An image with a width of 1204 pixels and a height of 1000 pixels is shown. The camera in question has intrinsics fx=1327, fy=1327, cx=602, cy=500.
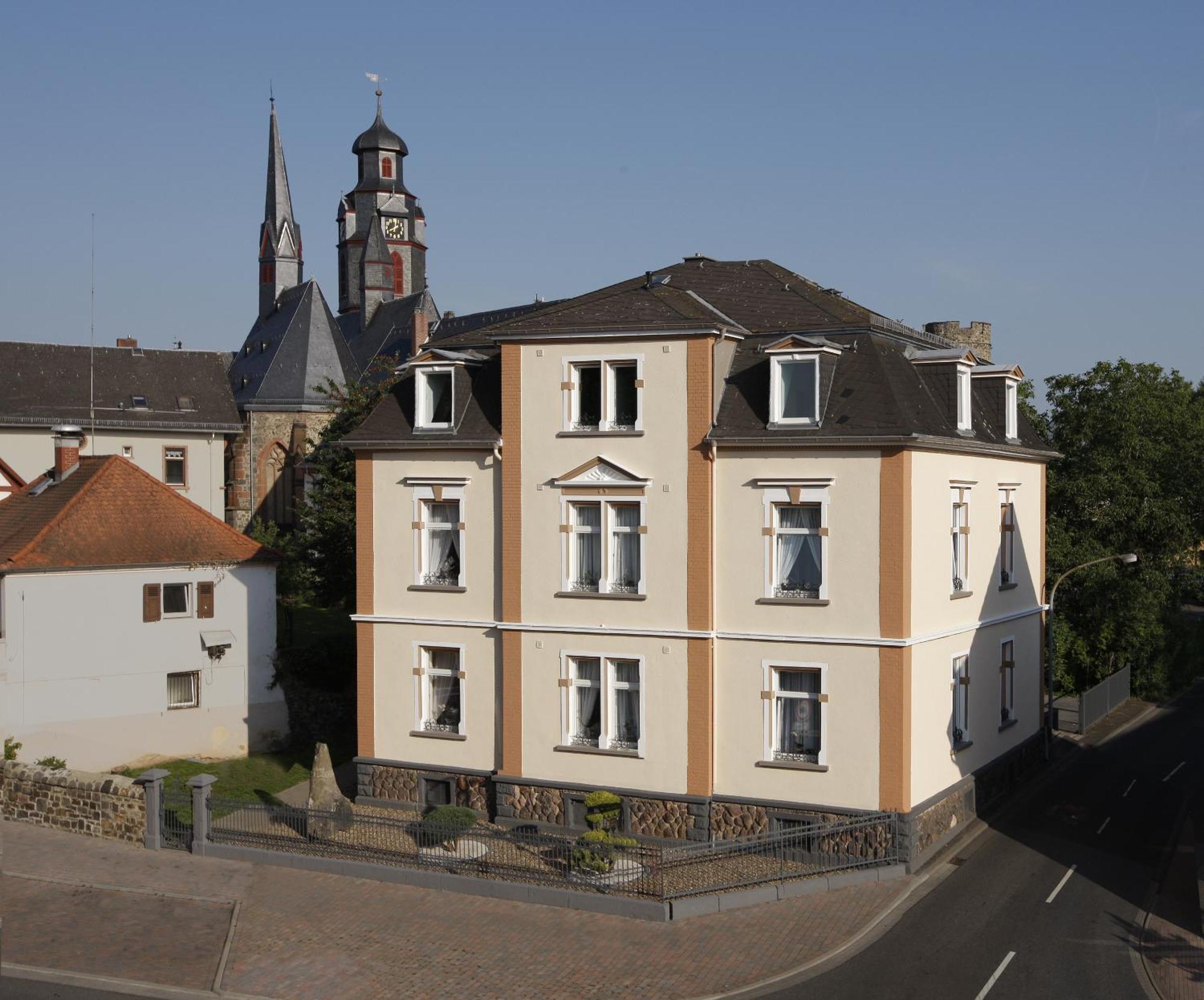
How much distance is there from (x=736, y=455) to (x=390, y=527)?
7.66 meters

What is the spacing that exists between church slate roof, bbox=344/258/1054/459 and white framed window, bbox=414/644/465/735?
A: 431cm

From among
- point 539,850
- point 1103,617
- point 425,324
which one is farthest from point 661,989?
point 425,324

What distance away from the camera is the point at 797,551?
24156 millimetres

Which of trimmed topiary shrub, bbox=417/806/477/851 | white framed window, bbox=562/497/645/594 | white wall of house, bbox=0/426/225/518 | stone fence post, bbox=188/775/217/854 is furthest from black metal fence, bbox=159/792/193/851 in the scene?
white wall of house, bbox=0/426/225/518

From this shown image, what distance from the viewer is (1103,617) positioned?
42156 mm

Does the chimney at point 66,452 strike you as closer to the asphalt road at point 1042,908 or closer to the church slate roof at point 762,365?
the church slate roof at point 762,365

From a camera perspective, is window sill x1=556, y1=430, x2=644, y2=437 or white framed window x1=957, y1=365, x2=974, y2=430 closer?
window sill x1=556, y1=430, x2=644, y2=437

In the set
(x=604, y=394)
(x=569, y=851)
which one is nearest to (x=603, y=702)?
(x=569, y=851)

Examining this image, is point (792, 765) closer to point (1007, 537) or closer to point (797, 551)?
point (797, 551)

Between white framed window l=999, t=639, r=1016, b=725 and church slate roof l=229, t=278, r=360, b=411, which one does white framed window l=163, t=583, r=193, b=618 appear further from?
church slate roof l=229, t=278, r=360, b=411

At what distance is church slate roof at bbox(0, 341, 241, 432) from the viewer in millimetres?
60078

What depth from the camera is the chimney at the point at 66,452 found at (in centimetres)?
3556

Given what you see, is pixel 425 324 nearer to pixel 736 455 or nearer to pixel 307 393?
pixel 307 393

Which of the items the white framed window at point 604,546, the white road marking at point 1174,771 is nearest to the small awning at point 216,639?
the white framed window at point 604,546
